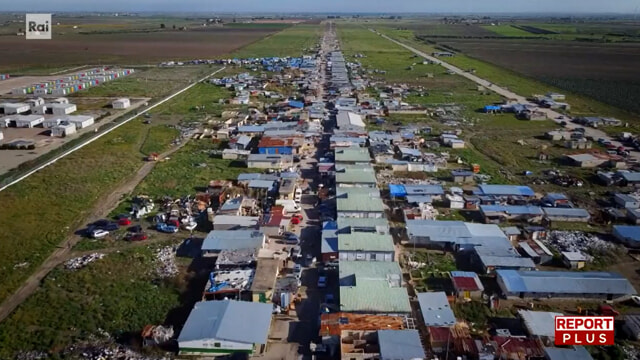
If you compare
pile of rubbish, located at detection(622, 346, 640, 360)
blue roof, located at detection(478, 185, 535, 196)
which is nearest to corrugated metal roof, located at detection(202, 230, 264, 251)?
blue roof, located at detection(478, 185, 535, 196)

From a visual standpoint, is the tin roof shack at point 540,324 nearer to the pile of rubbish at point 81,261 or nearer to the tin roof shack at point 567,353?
the tin roof shack at point 567,353

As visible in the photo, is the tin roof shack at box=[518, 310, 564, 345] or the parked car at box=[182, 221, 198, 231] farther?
the parked car at box=[182, 221, 198, 231]

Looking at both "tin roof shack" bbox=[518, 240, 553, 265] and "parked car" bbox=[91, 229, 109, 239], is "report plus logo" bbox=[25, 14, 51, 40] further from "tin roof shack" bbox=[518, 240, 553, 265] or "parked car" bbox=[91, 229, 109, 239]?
"tin roof shack" bbox=[518, 240, 553, 265]

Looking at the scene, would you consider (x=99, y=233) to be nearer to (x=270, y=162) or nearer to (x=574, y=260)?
(x=270, y=162)

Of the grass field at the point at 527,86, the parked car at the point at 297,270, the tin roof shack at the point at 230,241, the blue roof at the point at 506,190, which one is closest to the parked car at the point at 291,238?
→ the tin roof shack at the point at 230,241

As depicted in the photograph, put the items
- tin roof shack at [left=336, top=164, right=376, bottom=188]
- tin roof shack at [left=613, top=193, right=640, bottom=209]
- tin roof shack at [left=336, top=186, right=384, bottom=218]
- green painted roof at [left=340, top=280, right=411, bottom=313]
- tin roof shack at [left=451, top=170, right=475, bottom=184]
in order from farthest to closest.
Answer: tin roof shack at [left=451, top=170, right=475, bottom=184], tin roof shack at [left=336, top=164, right=376, bottom=188], tin roof shack at [left=613, top=193, right=640, bottom=209], tin roof shack at [left=336, top=186, right=384, bottom=218], green painted roof at [left=340, top=280, right=411, bottom=313]
